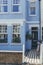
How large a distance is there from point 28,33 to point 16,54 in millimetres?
5995

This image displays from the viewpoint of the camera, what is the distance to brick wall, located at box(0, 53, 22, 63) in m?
16.5

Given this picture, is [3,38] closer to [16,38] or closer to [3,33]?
[3,33]

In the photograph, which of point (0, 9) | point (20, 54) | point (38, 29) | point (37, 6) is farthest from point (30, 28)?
point (20, 54)

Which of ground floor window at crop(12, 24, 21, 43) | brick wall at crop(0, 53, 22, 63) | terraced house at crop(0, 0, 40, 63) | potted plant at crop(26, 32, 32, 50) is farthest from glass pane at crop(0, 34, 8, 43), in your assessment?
brick wall at crop(0, 53, 22, 63)

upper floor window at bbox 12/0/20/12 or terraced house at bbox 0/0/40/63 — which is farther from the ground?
upper floor window at bbox 12/0/20/12

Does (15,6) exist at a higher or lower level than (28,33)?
higher

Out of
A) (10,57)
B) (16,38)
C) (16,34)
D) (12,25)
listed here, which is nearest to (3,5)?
(12,25)

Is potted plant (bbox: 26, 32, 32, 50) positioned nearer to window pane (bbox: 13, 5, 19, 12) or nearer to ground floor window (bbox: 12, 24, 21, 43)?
ground floor window (bbox: 12, 24, 21, 43)

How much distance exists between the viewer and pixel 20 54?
1656 centimetres

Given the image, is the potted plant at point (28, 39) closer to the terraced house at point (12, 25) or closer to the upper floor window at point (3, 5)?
the terraced house at point (12, 25)

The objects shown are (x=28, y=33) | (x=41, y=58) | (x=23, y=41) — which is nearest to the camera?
(x=41, y=58)

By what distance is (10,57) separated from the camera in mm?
16719

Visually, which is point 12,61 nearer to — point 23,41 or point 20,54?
point 20,54

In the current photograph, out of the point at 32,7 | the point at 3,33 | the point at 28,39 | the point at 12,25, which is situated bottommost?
the point at 28,39
